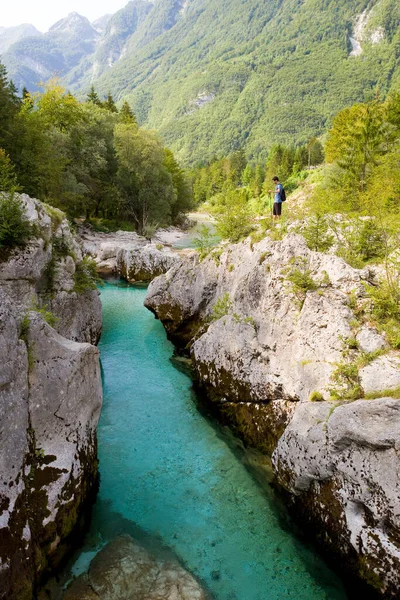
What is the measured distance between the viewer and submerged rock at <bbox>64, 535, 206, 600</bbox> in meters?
5.58

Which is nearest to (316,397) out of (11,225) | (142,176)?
(11,225)

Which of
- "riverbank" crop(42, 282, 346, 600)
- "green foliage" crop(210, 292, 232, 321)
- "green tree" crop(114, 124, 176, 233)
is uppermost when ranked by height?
"green tree" crop(114, 124, 176, 233)

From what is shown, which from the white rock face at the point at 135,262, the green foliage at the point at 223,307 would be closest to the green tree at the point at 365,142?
the white rock face at the point at 135,262

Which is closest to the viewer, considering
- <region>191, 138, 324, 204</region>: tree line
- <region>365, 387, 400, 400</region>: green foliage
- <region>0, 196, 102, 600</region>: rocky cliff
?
<region>0, 196, 102, 600</region>: rocky cliff

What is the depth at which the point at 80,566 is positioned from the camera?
→ 614cm

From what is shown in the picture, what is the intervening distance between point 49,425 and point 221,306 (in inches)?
276

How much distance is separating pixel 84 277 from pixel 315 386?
383 inches

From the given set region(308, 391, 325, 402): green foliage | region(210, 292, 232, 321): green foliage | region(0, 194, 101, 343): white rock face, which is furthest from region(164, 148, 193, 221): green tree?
region(308, 391, 325, 402): green foliage

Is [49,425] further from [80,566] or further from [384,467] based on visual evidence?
[384,467]

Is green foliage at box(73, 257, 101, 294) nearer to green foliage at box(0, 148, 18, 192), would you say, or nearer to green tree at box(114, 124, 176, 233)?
green foliage at box(0, 148, 18, 192)

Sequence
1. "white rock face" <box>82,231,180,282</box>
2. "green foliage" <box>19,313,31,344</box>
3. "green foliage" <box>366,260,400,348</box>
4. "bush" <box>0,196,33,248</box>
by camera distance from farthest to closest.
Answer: "white rock face" <box>82,231,180,282</box>, "bush" <box>0,196,33,248</box>, "green foliage" <box>366,260,400,348</box>, "green foliage" <box>19,313,31,344</box>

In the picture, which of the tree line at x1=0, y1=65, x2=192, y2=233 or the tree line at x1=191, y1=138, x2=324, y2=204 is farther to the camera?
the tree line at x1=191, y1=138, x2=324, y2=204

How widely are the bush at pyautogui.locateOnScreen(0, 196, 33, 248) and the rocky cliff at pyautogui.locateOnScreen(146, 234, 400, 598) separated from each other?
6.56 metres

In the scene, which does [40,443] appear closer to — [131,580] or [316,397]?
[131,580]
